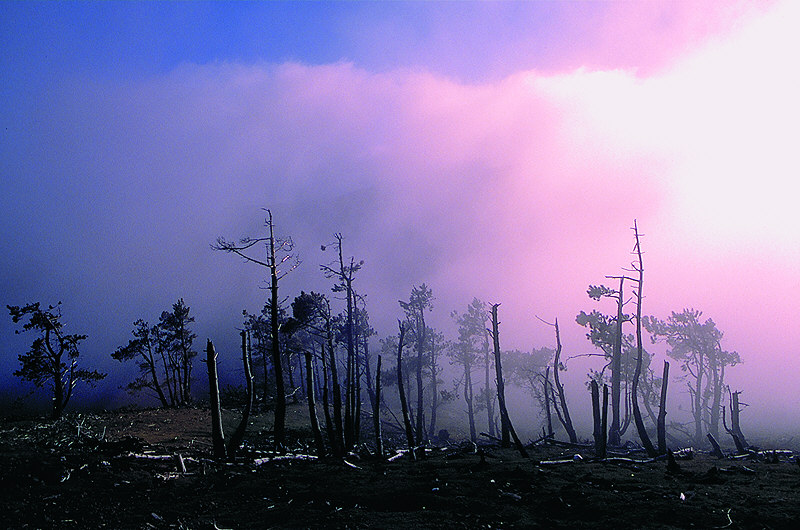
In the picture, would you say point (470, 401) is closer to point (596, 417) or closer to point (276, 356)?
point (596, 417)

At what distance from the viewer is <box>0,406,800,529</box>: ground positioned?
1012cm

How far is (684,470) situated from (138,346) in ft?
148

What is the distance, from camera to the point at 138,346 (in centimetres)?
4356

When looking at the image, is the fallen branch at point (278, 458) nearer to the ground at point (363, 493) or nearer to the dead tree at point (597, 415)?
the ground at point (363, 493)

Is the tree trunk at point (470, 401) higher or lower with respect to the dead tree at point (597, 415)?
lower

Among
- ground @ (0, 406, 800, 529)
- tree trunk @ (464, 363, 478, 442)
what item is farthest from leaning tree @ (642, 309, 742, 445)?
ground @ (0, 406, 800, 529)

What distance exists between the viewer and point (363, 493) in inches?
498

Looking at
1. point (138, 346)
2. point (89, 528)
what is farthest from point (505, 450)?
point (138, 346)

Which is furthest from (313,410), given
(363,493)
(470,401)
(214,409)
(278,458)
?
(470,401)

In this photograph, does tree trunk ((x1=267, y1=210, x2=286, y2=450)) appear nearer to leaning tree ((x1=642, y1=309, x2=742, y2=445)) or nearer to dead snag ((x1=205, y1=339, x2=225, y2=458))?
dead snag ((x1=205, y1=339, x2=225, y2=458))

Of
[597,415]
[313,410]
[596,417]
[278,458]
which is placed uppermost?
[313,410]

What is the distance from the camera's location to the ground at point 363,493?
1012 centimetres

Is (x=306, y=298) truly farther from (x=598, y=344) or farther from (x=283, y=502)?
(x=283, y=502)

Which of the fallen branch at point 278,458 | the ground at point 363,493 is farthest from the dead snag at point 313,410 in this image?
the ground at point 363,493
